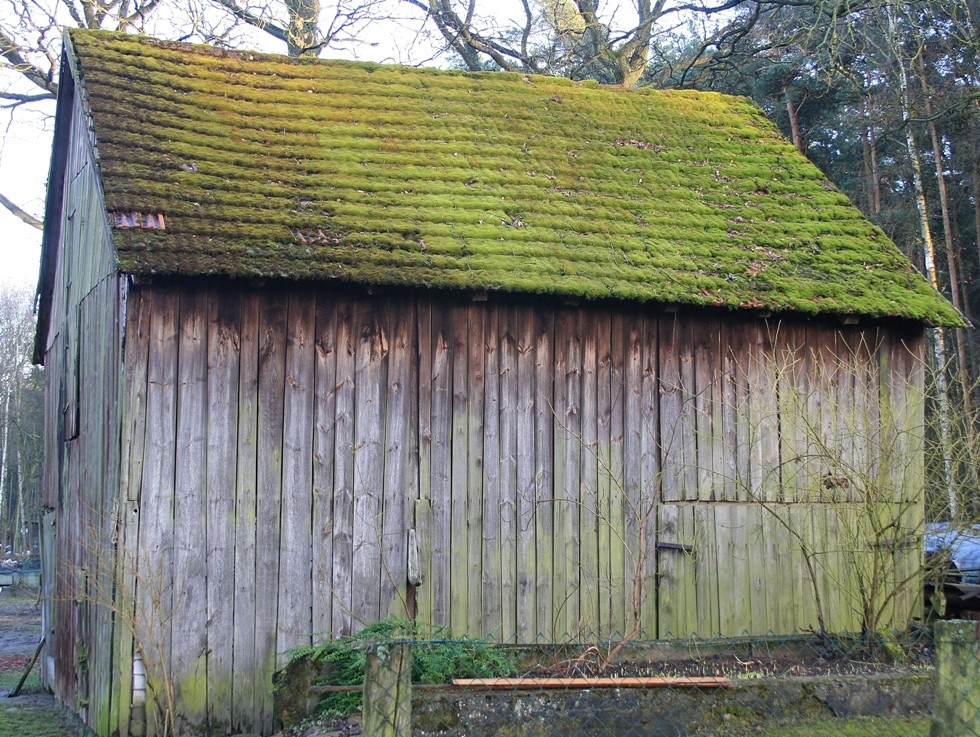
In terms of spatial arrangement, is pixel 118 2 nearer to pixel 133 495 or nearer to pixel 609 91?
pixel 609 91

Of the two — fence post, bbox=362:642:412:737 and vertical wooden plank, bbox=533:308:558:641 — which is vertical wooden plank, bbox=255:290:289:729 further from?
fence post, bbox=362:642:412:737

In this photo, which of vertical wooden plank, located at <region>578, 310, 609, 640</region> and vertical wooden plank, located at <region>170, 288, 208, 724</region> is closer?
vertical wooden plank, located at <region>170, 288, 208, 724</region>

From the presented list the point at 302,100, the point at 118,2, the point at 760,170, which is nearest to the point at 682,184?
the point at 760,170

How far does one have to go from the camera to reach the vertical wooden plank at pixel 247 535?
892cm

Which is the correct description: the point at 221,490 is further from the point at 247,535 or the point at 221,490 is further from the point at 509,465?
the point at 509,465

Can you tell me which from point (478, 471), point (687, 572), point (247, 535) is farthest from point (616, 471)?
Answer: point (247, 535)

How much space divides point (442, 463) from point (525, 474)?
0.82 m

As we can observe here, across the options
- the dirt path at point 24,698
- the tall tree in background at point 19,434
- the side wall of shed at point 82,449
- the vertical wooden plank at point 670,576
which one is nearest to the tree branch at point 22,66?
the side wall of shed at point 82,449

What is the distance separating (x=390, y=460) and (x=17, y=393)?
37767 millimetres

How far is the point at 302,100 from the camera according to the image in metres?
11.7

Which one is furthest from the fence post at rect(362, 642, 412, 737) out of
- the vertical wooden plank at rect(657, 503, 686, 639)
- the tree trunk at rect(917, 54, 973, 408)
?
the tree trunk at rect(917, 54, 973, 408)

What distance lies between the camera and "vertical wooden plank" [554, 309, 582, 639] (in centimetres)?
1002

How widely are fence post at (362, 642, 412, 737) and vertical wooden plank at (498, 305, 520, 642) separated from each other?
4.86 m

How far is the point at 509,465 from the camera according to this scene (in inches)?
394
